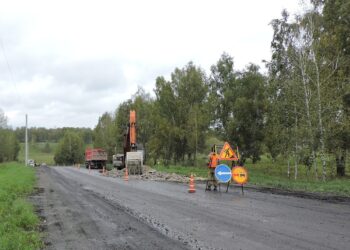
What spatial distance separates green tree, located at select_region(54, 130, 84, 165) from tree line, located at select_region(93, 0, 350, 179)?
263 ft

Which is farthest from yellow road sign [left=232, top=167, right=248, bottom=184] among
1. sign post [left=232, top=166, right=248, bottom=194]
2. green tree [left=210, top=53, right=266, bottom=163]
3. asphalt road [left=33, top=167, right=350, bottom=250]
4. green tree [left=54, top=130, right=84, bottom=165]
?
green tree [left=54, top=130, right=84, bottom=165]

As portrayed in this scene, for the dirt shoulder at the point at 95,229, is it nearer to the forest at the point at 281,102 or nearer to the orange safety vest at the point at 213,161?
the orange safety vest at the point at 213,161

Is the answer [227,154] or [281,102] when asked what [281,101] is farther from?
[227,154]

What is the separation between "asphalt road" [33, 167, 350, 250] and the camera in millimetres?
8625

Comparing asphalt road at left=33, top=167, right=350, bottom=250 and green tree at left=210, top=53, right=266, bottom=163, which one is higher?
green tree at left=210, top=53, right=266, bottom=163

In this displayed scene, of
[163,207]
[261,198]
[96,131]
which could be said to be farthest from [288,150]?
[96,131]

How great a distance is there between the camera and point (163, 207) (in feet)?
47.8

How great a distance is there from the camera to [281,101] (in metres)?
30.4

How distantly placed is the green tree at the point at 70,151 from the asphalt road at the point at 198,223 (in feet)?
396

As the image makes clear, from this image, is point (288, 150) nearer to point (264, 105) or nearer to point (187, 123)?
Answer: point (264, 105)

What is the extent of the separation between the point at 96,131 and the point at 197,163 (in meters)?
65.8

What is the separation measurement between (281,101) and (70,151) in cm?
11198

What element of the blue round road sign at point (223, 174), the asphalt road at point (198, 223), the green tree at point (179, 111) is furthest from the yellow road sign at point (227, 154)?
the green tree at point (179, 111)

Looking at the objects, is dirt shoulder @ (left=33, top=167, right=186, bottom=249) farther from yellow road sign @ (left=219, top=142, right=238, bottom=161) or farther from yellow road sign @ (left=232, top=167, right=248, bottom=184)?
yellow road sign @ (left=232, top=167, right=248, bottom=184)
